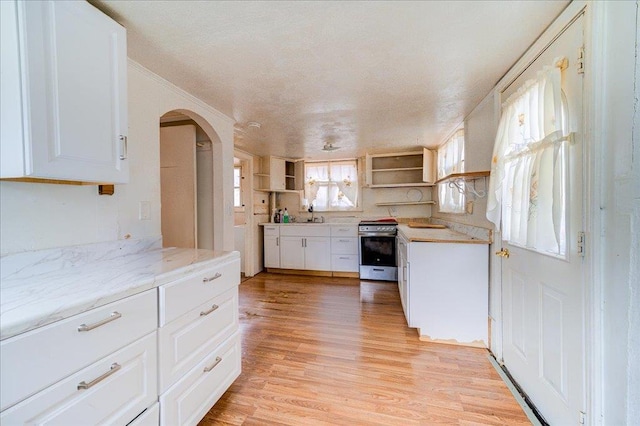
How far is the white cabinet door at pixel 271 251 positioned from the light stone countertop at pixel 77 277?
2902mm

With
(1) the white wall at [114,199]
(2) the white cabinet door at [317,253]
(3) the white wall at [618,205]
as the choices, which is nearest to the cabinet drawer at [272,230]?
(2) the white cabinet door at [317,253]

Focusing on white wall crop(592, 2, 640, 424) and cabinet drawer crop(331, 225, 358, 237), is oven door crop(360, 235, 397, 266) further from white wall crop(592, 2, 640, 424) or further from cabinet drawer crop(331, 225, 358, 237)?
white wall crop(592, 2, 640, 424)

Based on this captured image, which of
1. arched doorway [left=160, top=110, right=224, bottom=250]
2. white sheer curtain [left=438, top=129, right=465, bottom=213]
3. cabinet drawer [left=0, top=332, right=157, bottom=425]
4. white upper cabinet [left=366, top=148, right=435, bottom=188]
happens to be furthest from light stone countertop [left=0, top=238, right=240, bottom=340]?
white upper cabinet [left=366, top=148, right=435, bottom=188]

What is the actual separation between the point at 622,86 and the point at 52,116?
2.24 meters

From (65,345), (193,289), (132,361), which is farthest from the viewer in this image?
(193,289)

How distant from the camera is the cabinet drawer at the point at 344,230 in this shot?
4.20 meters

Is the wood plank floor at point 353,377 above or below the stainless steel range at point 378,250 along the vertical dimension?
below

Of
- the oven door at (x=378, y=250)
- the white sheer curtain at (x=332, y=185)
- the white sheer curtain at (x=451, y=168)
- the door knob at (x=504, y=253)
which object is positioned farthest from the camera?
the white sheer curtain at (x=332, y=185)

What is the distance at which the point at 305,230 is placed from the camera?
4395 millimetres

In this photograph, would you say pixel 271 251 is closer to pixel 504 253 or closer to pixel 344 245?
pixel 344 245

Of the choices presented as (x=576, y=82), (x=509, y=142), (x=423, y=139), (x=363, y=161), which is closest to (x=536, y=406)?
(x=509, y=142)

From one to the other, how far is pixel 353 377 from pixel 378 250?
2.47 m

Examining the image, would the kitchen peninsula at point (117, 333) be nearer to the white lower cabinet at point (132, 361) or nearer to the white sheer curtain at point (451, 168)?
the white lower cabinet at point (132, 361)

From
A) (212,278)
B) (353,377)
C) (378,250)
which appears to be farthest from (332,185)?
(212,278)
